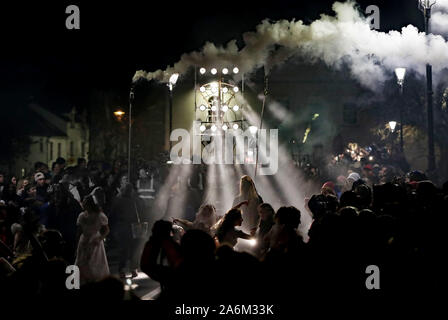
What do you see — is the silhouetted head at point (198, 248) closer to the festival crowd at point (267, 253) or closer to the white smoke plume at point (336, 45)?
the festival crowd at point (267, 253)

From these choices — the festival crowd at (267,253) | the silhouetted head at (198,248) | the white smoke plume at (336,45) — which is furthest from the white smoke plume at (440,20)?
the silhouetted head at (198,248)

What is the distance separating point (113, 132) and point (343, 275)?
41790 mm

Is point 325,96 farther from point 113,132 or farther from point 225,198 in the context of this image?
point 225,198

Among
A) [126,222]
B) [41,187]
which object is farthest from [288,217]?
[41,187]

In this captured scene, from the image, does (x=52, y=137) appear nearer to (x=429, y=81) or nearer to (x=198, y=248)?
(x=429, y=81)

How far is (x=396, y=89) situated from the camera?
1508 inches

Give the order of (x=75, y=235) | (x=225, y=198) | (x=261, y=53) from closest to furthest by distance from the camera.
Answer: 1. (x=75, y=235)
2. (x=225, y=198)
3. (x=261, y=53)

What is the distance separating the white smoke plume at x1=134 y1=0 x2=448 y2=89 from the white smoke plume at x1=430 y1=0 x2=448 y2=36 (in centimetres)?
24

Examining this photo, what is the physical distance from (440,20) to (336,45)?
11.2ft

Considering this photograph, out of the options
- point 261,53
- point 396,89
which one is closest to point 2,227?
point 261,53

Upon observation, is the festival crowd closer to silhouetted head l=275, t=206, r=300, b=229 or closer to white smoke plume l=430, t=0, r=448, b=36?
silhouetted head l=275, t=206, r=300, b=229

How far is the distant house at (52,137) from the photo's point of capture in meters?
46.7

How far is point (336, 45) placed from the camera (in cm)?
1681

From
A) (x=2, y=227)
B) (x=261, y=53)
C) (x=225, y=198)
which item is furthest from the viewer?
(x=261, y=53)
